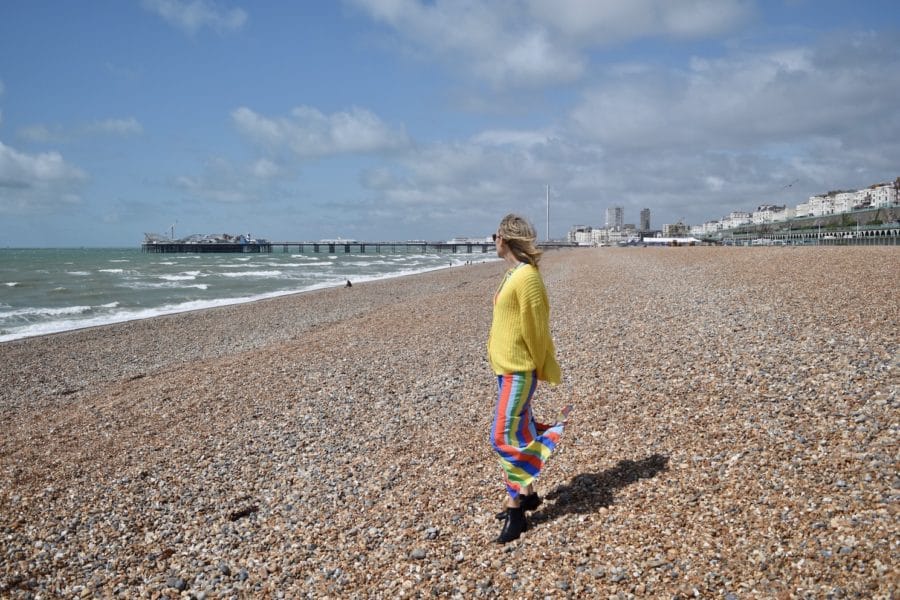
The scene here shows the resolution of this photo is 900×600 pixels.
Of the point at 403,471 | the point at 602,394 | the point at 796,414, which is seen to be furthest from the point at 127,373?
the point at 796,414

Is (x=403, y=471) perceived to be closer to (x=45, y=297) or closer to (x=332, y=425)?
(x=332, y=425)

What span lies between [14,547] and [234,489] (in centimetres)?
140

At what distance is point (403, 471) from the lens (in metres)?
4.61

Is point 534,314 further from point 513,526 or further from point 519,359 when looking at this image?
point 513,526

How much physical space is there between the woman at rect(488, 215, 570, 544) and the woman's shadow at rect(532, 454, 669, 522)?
1.07ft

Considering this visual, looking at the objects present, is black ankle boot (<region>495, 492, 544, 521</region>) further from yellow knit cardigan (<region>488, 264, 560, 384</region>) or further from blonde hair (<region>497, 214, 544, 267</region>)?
blonde hair (<region>497, 214, 544, 267</region>)

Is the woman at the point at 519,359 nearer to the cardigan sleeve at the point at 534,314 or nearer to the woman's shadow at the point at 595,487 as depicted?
the cardigan sleeve at the point at 534,314

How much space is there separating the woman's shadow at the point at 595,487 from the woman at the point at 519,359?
327 mm

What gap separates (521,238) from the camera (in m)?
3.18

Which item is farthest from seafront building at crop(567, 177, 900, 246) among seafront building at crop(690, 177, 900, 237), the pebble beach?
the pebble beach

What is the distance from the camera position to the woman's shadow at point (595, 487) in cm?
359

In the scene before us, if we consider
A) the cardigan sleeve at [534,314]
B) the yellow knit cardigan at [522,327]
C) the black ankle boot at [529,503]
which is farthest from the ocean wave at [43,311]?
the cardigan sleeve at [534,314]

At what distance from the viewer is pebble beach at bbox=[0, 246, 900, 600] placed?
295cm

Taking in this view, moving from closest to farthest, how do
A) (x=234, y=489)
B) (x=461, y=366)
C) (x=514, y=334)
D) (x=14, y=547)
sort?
(x=514, y=334) < (x=14, y=547) < (x=234, y=489) < (x=461, y=366)
